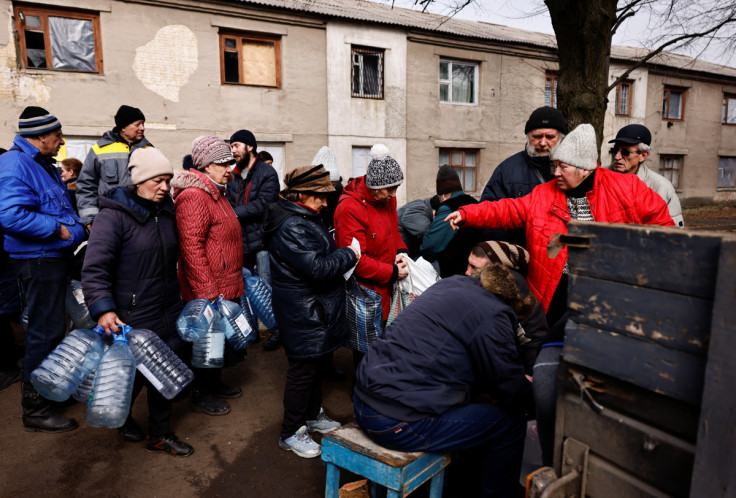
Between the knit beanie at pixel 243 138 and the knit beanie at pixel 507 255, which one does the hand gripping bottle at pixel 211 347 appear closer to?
the knit beanie at pixel 507 255

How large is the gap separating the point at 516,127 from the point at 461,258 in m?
14.6

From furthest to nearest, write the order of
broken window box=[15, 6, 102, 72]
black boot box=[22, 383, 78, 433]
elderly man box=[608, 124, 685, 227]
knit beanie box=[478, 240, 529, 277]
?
broken window box=[15, 6, 102, 72], elderly man box=[608, 124, 685, 227], black boot box=[22, 383, 78, 433], knit beanie box=[478, 240, 529, 277]

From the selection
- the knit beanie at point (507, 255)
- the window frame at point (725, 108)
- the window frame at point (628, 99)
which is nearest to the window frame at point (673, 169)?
the window frame at point (628, 99)

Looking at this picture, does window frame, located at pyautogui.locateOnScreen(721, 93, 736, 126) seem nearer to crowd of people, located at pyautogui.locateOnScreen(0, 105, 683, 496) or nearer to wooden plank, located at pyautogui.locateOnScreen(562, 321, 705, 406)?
crowd of people, located at pyautogui.locateOnScreen(0, 105, 683, 496)

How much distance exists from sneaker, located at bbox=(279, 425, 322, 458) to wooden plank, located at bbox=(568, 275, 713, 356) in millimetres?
2184

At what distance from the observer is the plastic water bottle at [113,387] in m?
2.66

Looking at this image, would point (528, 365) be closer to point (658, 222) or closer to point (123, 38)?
point (658, 222)

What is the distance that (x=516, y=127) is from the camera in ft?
55.6

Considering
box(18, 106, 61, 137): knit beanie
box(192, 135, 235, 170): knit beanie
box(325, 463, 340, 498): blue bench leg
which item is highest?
box(18, 106, 61, 137): knit beanie

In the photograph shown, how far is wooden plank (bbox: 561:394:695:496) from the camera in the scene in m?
1.31

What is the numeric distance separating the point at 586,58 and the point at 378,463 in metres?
5.76

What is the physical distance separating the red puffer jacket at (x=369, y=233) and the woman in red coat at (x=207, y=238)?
0.84 meters

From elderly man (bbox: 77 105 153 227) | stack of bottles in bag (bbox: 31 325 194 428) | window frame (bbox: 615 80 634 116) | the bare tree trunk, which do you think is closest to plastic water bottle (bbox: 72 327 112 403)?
stack of bottles in bag (bbox: 31 325 194 428)

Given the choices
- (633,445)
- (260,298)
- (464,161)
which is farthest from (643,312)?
(464,161)
